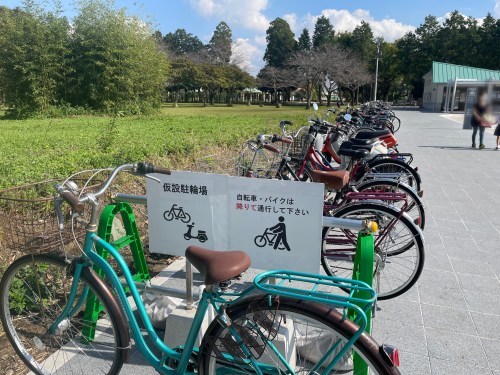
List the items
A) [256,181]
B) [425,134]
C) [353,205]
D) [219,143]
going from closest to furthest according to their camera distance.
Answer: [256,181] → [353,205] → [219,143] → [425,134]

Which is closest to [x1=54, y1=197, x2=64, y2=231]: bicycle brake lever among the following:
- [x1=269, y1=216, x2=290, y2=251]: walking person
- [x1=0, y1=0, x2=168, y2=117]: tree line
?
[x1=269, y1=216, x2=290, y2=251]: walking person

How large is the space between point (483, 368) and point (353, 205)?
1.35 m

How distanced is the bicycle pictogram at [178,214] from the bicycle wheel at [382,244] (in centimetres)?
121

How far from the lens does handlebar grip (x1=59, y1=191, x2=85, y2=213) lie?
6.02 ft

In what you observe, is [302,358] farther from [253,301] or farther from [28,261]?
[28,261]

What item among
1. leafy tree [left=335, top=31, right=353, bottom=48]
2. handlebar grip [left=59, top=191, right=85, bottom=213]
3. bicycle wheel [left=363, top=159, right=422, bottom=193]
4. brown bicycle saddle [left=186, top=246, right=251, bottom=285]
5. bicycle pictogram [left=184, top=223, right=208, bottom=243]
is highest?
leafy tree [left=335, top=31, right=353, bottom=48]

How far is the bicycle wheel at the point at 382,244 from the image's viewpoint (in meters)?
2.96

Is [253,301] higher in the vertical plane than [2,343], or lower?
higher

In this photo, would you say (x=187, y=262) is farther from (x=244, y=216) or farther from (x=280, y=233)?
(x=280, y=233)

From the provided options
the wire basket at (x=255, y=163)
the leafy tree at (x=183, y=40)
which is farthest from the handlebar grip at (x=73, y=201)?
the leafy tree at (x=183, y=40)

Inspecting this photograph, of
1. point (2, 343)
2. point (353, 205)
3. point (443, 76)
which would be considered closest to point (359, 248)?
point (353, 205)

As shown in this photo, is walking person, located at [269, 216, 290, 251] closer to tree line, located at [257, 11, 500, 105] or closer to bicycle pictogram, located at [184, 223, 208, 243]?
bicycle pictogram, located at [184, 223, 208, 243]

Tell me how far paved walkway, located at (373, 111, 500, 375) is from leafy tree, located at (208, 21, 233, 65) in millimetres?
54590

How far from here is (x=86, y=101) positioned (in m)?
20.2
